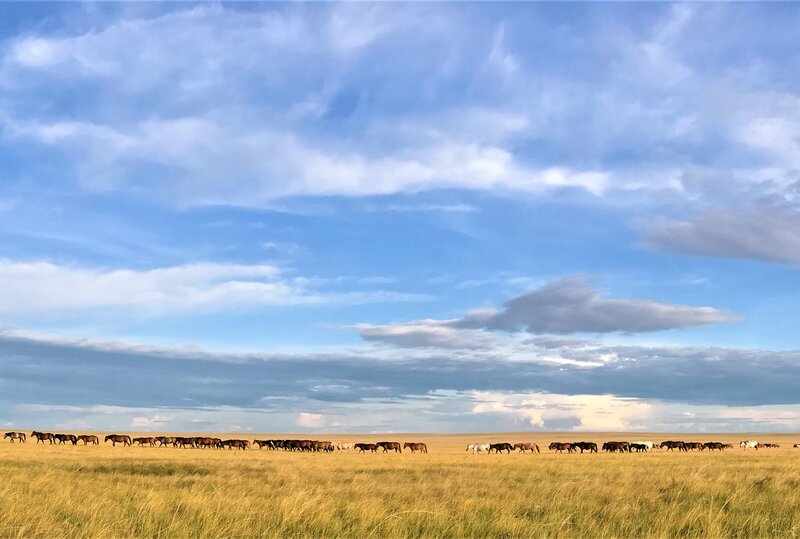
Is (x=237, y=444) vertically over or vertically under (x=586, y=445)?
under

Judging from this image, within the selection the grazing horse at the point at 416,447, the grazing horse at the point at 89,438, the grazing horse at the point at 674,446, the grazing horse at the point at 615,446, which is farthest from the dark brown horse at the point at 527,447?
the grazing horse at the point at 89,438

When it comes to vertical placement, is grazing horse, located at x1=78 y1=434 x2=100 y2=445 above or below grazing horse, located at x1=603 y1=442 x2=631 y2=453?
below

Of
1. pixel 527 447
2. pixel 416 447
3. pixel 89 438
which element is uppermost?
pixel 416 447

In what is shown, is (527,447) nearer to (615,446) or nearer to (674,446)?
(615,446)

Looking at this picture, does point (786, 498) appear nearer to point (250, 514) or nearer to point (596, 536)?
point (596, 536)

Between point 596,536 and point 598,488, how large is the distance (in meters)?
5.78

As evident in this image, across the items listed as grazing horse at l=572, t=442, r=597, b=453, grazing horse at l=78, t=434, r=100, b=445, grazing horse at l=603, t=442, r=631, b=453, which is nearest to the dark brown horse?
grazing horse at l=572, t=442, r=597, b=453

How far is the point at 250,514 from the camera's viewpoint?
9.37 meters

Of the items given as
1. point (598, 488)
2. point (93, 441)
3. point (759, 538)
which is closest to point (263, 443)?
point (93, 441)

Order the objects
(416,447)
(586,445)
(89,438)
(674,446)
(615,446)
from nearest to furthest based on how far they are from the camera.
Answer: (416,447)
(615,446)
(586,445)
(674,446)
(89,438)

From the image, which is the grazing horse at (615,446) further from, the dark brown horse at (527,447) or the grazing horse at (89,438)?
the grazing horse at (89,438)

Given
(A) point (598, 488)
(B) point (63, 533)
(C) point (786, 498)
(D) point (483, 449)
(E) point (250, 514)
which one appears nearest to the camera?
(B) point (63, 533)

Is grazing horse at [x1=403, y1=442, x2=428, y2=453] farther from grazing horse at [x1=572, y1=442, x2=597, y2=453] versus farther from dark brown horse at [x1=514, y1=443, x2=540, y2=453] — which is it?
grazing horse at [x1=572, y1=442, x2=597, y2=453]

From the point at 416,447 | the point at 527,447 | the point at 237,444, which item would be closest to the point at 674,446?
the point at 527,447
